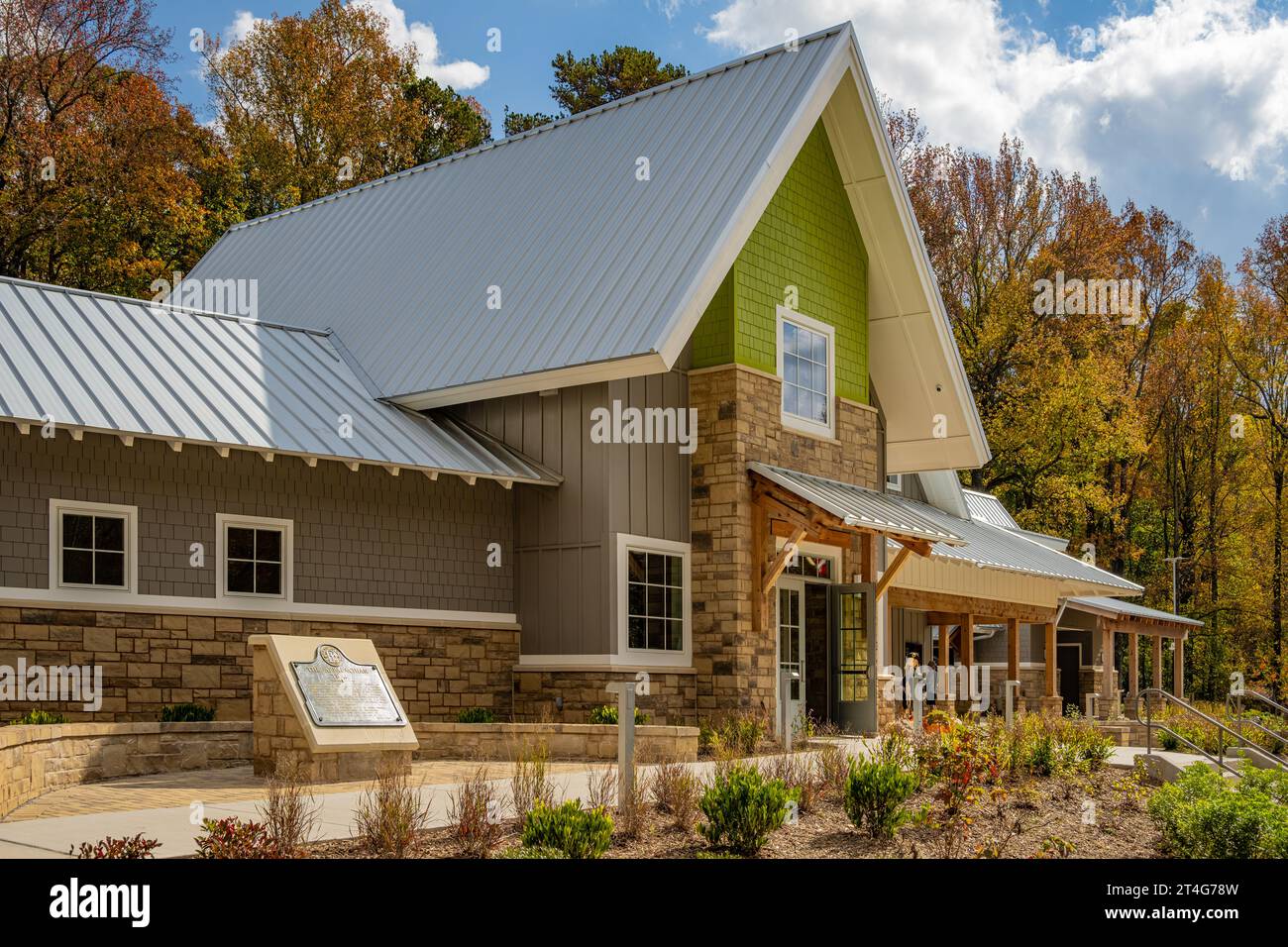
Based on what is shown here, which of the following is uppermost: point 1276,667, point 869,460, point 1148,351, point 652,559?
point 1148,351

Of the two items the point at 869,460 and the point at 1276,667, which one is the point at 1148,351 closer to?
the point at 1276,667

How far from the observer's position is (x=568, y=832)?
9.49m

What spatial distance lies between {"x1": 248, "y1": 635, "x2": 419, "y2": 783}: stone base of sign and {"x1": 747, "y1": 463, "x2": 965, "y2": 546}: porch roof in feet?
23.0

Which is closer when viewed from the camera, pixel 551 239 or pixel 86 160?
pixel 551 239

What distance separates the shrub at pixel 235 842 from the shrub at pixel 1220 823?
683cm

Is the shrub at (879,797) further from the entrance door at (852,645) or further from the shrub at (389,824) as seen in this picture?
the entrance door at (852,645)

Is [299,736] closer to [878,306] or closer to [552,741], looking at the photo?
[552,741]

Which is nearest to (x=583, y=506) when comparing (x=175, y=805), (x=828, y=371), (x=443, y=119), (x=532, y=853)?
(x=828, y=371)

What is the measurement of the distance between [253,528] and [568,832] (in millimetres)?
8863

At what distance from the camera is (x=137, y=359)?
1741 centimetres

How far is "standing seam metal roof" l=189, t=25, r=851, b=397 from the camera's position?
1886 cm

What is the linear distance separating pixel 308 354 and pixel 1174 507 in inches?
1400
